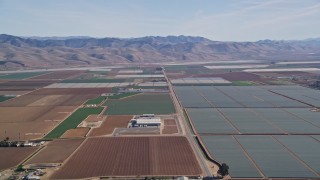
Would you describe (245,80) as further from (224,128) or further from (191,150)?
(191,150)

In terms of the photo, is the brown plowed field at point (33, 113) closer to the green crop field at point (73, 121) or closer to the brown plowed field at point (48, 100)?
the green crop field at point (73, 121)

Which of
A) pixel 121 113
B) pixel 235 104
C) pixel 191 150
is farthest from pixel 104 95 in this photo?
pixel 191 150

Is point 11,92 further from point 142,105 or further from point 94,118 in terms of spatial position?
point 94,118

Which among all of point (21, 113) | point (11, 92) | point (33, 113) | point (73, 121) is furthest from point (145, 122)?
point (11, 92)

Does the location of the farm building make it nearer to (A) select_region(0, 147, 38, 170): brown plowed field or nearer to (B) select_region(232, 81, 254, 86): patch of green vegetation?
(A) select_region(0, 147, 38, 170): brown plowed field

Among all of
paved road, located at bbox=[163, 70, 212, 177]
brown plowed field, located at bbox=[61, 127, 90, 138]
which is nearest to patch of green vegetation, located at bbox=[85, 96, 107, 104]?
paved road, located at bbox=[163, 70, 212, 177]

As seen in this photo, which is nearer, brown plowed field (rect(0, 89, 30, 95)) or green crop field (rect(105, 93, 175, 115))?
green crop field (rect(105, 93, 175, 115))
